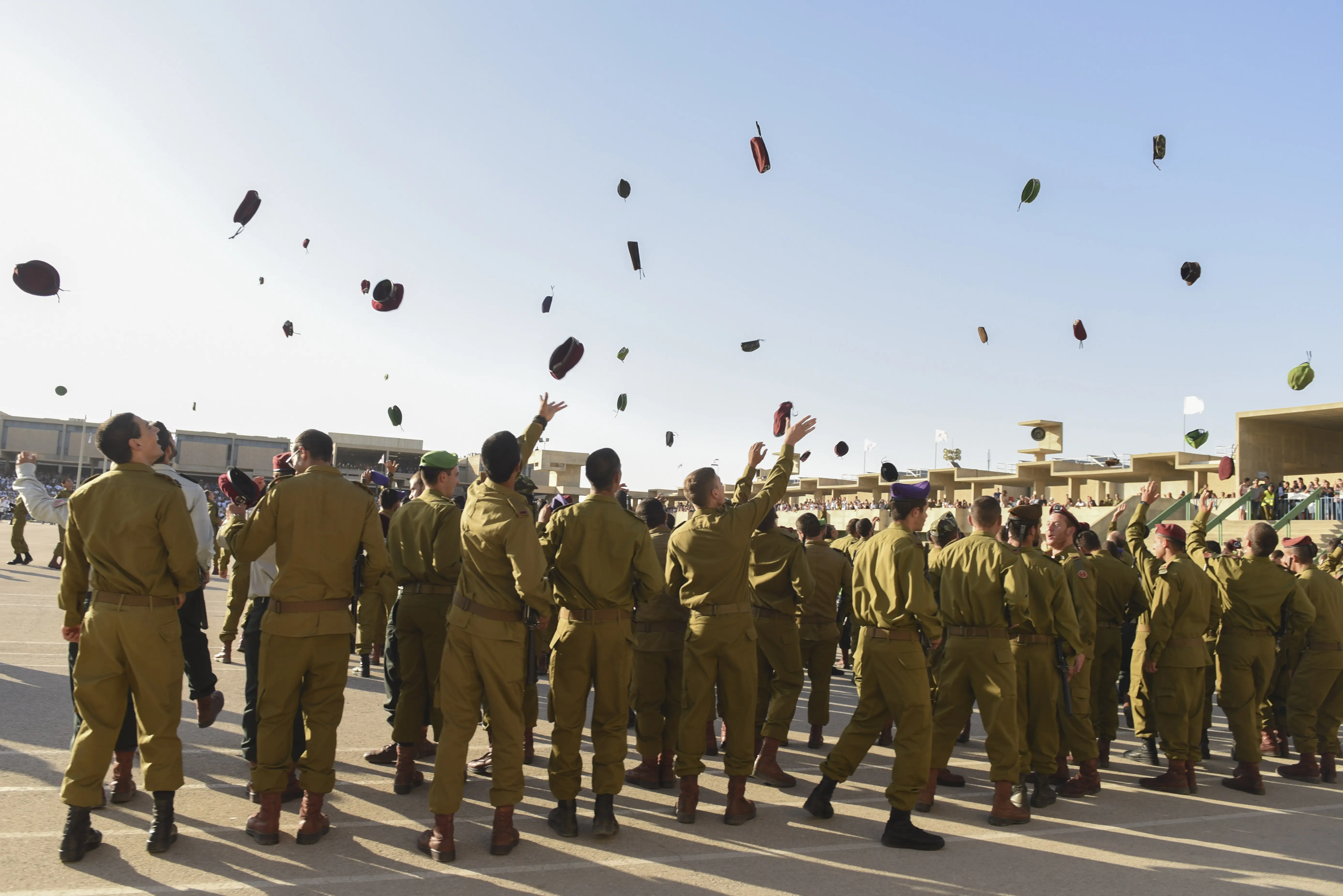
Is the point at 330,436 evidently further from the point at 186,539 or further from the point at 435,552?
the point at 435,552

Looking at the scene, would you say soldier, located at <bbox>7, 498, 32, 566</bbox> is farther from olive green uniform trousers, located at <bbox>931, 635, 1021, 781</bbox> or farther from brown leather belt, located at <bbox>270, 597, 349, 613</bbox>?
olive green uniform trousers, located at <bbox>931, 635, 1021, 781</bbox>

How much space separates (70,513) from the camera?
4.84m

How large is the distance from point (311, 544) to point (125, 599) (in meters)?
0.92

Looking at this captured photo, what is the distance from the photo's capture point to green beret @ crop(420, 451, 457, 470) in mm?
6402

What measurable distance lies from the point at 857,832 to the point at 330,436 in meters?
3.90

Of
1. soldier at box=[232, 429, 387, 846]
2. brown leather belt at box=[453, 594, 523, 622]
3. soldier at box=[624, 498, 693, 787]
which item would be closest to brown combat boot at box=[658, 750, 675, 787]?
soldier at box=[624, 498, 693, 787]

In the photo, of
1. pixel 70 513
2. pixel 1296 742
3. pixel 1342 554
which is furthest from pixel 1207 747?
pixel 70 513

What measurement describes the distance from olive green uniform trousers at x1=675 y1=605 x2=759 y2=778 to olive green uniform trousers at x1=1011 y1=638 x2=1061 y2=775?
6.17 ft

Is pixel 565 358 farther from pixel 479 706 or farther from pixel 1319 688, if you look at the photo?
pixel 1319 688

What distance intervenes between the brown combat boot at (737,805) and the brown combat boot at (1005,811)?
3.82ft

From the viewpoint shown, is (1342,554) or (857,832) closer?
(857,832)

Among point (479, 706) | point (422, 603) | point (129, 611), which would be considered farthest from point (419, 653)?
point (129, 611)

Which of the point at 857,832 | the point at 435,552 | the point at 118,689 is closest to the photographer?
the point at 118,689

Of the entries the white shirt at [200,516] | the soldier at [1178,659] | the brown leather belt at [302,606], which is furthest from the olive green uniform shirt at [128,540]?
the soldier at [1178,659]
